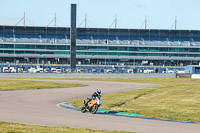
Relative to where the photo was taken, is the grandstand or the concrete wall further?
the grandstand

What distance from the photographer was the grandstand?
6206 inches

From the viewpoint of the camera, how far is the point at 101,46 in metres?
159

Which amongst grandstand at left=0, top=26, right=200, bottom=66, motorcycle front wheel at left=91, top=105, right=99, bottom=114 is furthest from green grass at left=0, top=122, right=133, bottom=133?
grandstand at left=0, top=26, right=200, bottom=66

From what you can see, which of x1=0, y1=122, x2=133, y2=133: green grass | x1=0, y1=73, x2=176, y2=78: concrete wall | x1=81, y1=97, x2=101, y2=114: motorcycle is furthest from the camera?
x1=0, y1=73, x2=176, y2=78: concrete wall

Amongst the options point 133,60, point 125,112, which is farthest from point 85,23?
point 125,112

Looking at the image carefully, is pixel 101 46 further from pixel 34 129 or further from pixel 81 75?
pixel 34 129

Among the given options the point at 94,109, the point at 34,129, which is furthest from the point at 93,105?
the point at 34,129

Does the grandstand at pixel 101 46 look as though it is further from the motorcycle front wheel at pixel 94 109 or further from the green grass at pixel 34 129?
the green grass at pixel 34 129

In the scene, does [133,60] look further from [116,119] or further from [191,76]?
[116,119]

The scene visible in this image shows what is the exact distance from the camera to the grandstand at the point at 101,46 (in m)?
158

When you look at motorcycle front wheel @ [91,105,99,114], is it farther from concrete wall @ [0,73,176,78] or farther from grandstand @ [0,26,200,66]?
grandstand @ [0,26,200,66]

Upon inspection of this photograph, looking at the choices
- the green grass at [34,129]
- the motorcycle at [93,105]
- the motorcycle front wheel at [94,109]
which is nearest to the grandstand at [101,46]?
the motorcycle at [93,105]

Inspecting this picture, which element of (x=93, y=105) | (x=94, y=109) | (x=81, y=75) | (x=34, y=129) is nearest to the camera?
(x=34, y=129)

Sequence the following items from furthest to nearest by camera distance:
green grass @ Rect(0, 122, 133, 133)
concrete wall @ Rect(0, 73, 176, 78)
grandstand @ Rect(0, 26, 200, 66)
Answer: grandstand @ Rect(0, 26, 200, 66)
concrete wall @ Rect(0, 73, 176, 78)
green grass @ Rect(0, 122, 133, 133)
